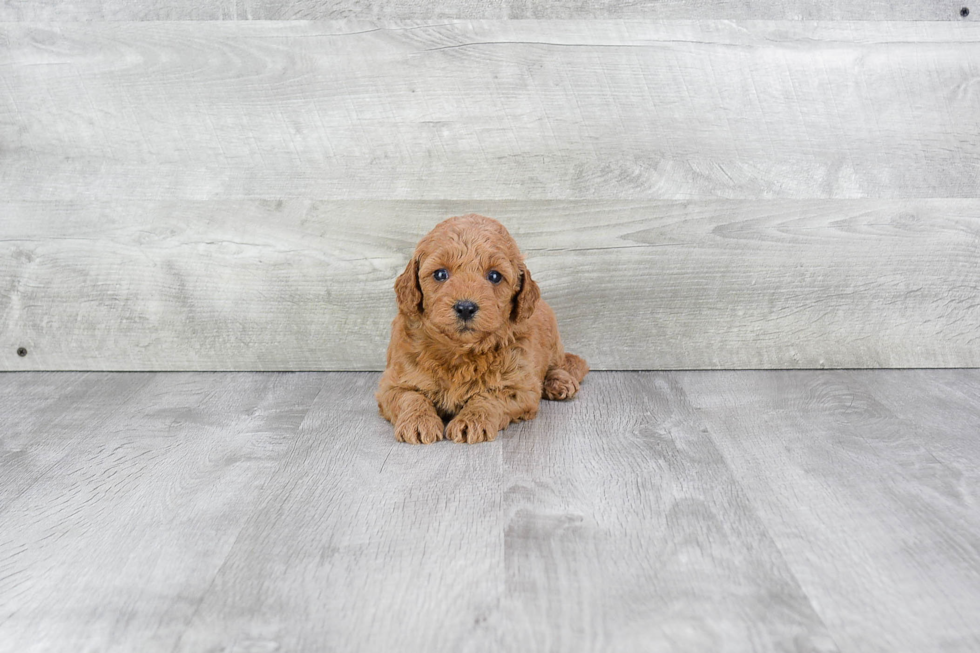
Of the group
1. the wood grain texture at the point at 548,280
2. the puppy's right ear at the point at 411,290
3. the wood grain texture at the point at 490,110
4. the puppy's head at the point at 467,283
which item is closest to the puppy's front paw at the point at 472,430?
the puppy's head at the point at 467,283

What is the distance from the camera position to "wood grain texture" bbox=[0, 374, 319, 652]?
4.67 feet

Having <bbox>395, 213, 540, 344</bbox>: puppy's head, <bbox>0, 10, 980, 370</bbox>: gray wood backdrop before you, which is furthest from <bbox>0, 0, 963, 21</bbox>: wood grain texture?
<bbox>395, 213, 540, 344</bbox>: puppy's head

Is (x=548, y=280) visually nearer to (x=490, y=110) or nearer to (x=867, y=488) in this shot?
(x=490, y=110)

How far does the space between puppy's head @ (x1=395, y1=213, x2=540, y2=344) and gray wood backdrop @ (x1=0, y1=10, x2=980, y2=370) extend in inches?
21.3

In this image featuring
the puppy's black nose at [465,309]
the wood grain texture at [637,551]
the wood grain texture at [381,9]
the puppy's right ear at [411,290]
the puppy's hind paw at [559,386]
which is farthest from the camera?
the wood grain texture at [381,9]

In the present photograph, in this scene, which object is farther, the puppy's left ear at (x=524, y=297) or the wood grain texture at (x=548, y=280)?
the wood grain texture at (x=548, y=280)

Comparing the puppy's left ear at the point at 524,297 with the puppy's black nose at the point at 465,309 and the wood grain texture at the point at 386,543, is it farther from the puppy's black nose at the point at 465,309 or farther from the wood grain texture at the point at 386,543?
the wood grain texture at the point at 386,543

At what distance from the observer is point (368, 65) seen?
8.77 ft

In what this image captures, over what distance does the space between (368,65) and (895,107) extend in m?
1.67

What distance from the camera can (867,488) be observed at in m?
1.88

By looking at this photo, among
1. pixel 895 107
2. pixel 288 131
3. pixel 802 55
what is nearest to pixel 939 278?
pixel 895 107

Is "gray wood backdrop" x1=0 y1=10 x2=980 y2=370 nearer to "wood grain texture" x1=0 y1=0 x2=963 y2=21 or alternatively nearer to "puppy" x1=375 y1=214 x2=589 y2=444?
"wood grain texture" x1=0 y1=0 x2=963 y2=21

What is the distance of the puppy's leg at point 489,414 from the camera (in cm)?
217

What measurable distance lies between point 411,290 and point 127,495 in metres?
0.81
